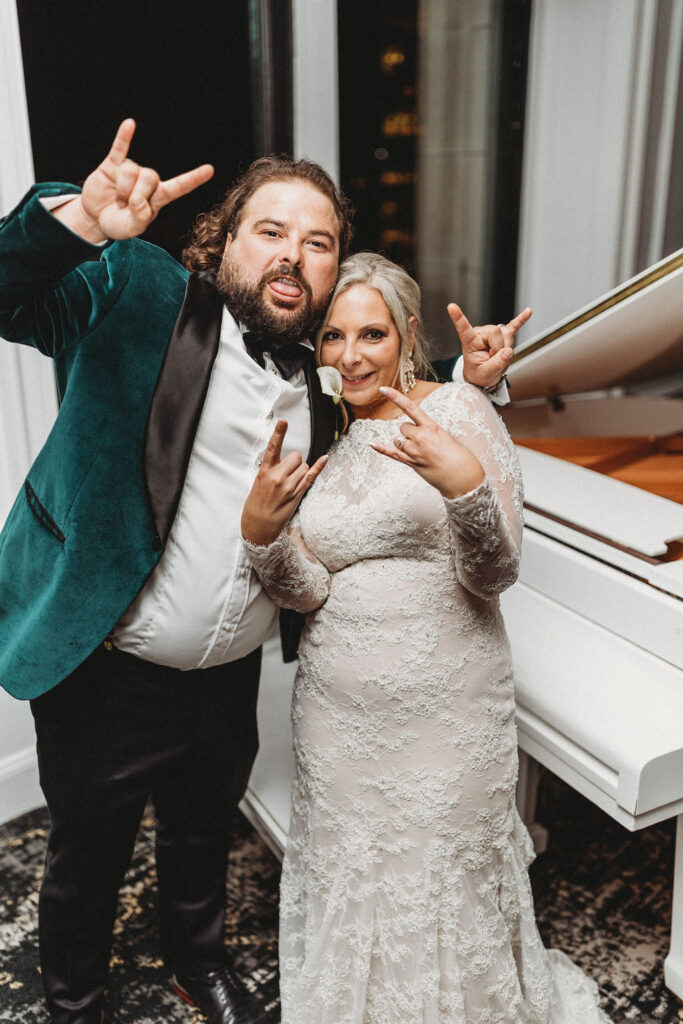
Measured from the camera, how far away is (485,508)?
1307 millimetres

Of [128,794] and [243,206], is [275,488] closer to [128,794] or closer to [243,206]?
[243,206]

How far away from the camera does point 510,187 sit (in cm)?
355

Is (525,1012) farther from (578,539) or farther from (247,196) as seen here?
(247,196)

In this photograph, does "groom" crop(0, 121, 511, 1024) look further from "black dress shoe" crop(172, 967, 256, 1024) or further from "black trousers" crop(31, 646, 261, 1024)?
"black dress shoe" crop(172, 967, 256, 1024)

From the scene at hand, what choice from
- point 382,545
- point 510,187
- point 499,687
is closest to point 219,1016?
point 499,687

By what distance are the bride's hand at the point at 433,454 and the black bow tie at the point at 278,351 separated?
0.38 meters

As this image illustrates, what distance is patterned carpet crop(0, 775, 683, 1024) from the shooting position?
1952mm

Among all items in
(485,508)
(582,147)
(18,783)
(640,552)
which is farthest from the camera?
(582,147)

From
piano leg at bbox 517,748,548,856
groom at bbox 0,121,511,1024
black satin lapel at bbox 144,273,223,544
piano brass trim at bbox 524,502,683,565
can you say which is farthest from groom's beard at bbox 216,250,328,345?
piano leg at bbox 517,748,548,856

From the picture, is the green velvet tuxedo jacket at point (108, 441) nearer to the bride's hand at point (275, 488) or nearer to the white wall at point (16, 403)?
the bride's hand at point (275, 488)

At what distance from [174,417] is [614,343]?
117cm

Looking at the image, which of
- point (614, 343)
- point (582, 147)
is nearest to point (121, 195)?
point (614, 343)

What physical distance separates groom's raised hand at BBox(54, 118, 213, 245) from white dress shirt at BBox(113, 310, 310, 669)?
347mm

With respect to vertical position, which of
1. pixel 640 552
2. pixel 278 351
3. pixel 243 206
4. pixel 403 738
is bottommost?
pixel 403 738
